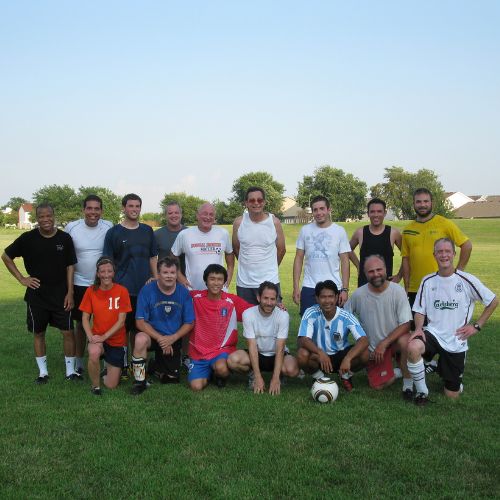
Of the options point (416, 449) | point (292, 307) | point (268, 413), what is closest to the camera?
point (416, 449)

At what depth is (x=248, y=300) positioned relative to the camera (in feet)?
21.9

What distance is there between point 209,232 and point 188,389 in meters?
2.01

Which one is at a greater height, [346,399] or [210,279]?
[210,279]

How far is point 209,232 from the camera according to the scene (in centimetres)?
674

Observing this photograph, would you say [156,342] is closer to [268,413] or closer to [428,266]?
[268,413]

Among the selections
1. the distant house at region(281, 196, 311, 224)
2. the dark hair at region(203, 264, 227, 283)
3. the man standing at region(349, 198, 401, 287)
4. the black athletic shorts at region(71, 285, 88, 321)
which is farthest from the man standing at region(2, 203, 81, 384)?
the distant house at region(281, 196, 311, 224)

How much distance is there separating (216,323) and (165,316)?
23.7 inches

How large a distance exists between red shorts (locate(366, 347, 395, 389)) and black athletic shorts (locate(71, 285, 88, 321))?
361 centimetres

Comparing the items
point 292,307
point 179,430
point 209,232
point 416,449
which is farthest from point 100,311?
point 292,307

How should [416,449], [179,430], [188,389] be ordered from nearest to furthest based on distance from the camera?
[416,449] < [179,430] < [188,389]

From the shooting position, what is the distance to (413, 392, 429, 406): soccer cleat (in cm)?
522

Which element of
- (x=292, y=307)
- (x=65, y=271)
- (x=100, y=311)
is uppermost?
(x=65, y=271)

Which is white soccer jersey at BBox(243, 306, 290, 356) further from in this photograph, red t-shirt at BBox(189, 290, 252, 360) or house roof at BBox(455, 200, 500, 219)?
house roof at BBox(455, 200, 500, 219)

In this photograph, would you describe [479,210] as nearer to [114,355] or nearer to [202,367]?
[202,367]
